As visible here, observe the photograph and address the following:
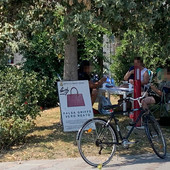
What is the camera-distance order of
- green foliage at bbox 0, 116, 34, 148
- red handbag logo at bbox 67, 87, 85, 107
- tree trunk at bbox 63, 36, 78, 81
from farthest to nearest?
tree trunk at bbox 63, 36, 78, 81, red handbag logo at bbox 67, 87, 85, 107, green foliage at bbox 0, 116, 34, 148

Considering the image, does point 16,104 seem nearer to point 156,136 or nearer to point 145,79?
point 156,136

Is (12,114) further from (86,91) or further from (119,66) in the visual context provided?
(119,66)

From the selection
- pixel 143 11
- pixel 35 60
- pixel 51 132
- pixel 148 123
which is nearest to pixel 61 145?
pixel 51 132

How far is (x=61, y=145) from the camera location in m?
6.81

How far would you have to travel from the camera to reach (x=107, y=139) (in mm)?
5926

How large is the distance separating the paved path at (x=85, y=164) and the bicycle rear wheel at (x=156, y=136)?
0.14 meters

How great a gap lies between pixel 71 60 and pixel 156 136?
2.65 m

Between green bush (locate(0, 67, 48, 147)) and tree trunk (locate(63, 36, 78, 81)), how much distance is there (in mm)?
731

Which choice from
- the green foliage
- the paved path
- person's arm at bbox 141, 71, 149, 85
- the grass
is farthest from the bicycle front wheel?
person's arm at bbox 141, 71, 149, 85

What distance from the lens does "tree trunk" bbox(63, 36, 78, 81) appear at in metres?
7.89

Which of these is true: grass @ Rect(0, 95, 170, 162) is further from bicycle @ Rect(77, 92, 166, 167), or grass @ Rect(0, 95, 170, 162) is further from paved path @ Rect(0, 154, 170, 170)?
bicycle @ Rect(77, 92, 166, 167)

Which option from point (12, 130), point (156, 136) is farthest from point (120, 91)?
point (12, 130)

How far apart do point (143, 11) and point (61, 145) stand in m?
2.86

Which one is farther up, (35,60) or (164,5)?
(164,5)
